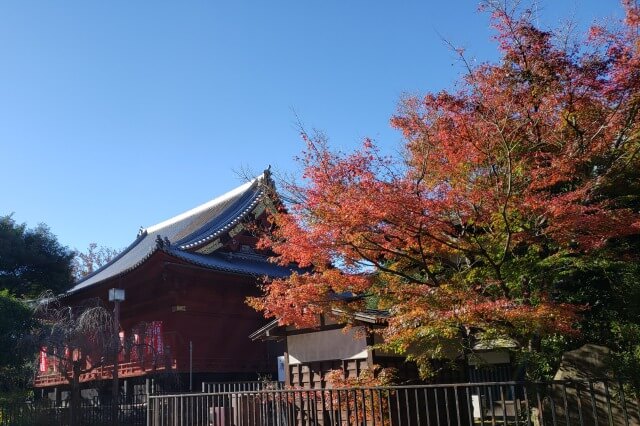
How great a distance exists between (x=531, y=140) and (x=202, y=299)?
14430 millimetres

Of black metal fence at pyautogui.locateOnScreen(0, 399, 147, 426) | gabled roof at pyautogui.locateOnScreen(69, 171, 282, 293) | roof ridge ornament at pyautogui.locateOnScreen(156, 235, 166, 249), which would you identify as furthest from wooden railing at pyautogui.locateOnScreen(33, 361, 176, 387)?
roof ridge ornament at pyautogui.locateOnScreen(156, 235, 166, 249)

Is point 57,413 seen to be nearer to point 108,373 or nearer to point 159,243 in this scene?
point 108,373

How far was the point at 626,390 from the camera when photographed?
316 inches

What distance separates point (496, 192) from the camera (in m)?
8.51

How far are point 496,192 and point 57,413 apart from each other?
14.9 m

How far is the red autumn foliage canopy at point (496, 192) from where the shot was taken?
8398 millimetres

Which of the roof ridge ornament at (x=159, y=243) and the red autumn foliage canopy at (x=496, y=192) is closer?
the red autumn foliage canopy at (x=496, y=192)

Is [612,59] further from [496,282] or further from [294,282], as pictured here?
[294,282]

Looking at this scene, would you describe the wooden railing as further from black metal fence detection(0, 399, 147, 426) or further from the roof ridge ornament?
the roof ridge ornament

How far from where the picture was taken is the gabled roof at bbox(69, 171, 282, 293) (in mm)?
19875

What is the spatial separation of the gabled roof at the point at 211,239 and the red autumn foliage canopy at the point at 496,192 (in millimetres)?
5822

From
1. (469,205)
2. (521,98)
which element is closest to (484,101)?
(521,98)

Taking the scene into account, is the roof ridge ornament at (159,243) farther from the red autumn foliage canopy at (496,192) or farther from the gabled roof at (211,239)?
the red autumn foliage canopy at (496,192)

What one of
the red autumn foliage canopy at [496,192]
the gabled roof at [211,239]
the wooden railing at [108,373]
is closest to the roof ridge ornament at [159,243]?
the gabled roof at [211,239]
